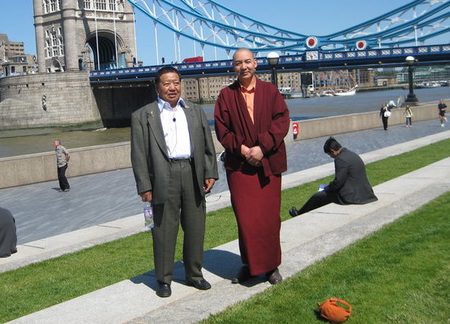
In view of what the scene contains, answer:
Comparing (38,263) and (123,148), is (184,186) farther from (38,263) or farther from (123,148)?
(123,148)

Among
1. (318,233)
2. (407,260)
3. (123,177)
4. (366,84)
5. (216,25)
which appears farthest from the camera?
(366,84)

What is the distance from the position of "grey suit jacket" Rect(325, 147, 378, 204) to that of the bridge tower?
71.5 meters

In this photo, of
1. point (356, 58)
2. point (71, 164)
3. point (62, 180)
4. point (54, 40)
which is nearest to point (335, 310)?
point (62, 180)

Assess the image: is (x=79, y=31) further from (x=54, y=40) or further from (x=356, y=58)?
(x=356, y=58)

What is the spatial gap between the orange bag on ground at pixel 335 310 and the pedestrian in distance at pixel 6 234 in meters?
4.51

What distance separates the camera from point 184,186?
4.60 metres

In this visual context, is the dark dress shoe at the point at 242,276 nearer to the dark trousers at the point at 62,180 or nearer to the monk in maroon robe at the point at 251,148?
the monk in maroon robe at the point at 251,148

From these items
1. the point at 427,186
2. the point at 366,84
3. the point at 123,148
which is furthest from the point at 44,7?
the point at 366,84

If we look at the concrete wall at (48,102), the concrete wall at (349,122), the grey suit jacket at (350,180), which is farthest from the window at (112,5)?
the grey suit jacket at (350,180)

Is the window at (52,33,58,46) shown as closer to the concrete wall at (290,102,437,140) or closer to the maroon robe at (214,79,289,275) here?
the concrete wall at (290,102,437,140)

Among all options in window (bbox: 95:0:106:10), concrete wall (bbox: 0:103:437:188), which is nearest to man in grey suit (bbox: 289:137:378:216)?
concrete wall (bbox: 0:103:437:188)

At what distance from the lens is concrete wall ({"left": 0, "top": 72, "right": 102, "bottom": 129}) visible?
216ft

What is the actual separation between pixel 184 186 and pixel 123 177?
36.7 feet

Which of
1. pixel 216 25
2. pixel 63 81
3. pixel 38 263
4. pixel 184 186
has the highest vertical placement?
pixel 216 25
